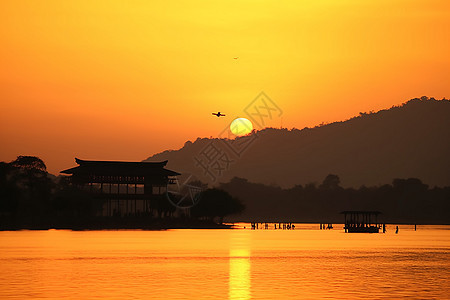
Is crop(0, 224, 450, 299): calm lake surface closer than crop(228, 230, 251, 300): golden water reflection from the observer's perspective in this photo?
No

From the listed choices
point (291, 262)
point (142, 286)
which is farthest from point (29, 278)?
point (291, 262)

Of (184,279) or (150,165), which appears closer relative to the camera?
(184,279)

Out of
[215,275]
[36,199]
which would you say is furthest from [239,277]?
[36,199]

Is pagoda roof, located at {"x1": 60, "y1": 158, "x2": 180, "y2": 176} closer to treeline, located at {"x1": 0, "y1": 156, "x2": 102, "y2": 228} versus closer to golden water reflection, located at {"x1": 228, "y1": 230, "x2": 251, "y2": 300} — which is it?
treeline, located at {"x1": 0, "y1": 156, "x2": 102, "y2": 228}

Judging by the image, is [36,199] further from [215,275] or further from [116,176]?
[215,275]

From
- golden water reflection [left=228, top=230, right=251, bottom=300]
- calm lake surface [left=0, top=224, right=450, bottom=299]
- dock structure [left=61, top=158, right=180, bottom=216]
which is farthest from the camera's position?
dock structure [left=61, top=158, right=180, bottom=216]

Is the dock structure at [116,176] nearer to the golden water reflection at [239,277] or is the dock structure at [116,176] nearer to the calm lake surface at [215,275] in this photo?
the calm lake surface at [215,275]

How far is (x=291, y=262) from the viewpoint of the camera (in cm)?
6775

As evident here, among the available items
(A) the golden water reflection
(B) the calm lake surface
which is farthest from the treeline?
(A) the golden water reflection

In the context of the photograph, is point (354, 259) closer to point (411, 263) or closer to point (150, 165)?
point (411, 263)

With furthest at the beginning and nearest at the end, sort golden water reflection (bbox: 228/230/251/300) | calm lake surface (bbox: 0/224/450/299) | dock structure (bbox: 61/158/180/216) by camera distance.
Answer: dock structure (bbox: 61/158/180/216) < calm lake surface (bbox: 0/224/450/299) < golden water reflection (bbox: 228/230/251/300)

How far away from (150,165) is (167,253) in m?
74.6

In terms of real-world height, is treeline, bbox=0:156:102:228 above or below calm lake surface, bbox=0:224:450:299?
above

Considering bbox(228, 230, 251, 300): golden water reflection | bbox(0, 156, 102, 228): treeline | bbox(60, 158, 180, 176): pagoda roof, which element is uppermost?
bbox(60, 158, 180, 176): pagoda roof
